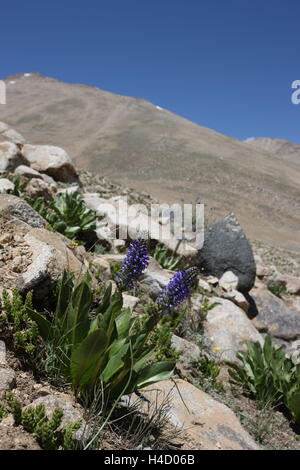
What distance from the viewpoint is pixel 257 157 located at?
54906 millimetres

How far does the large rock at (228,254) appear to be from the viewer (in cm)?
795

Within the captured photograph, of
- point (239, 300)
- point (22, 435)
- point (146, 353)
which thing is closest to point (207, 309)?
point (239, 300)

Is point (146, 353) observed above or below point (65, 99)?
below

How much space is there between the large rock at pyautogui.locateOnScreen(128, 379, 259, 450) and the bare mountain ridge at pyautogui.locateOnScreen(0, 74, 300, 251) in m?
21.5

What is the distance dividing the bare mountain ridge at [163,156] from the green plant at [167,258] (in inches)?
711

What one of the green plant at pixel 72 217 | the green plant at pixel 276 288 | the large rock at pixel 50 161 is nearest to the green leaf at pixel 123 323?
the green plant at pixel 72 217

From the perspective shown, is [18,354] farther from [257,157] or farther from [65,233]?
[257,157]

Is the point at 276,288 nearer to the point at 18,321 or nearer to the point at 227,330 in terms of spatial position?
the point at 227,330

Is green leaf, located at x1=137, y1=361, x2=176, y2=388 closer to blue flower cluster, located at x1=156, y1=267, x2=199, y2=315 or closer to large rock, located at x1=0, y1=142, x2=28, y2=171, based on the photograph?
blue flower cluster, located at x1=156, y1=267, x2=199, y2=315

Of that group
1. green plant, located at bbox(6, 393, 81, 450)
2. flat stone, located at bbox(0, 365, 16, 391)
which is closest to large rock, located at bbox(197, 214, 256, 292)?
flat stone, located at bbox(0, 365, 16, 391)

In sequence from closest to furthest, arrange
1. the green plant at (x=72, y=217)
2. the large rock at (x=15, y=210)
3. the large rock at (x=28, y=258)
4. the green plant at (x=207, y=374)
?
the large rock at (x=28, y=258)
the large rock at (x=15, y=210)
the green plant at (x=207, y=374)
the green plant at (x=72, y=217)

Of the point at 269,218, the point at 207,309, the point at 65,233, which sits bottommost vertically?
the point at 207,309

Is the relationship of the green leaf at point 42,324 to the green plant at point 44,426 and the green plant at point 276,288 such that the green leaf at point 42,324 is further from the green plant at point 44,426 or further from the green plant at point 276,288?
the green plant at point 276,288

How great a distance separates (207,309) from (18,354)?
393 centimetres
